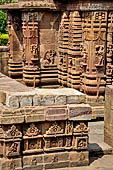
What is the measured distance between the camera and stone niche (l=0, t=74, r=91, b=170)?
5.84 m

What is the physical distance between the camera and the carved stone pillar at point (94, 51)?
36.0 feet

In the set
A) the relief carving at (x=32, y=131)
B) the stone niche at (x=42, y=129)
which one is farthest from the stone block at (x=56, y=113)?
the relief carving at (x=32, y=131)

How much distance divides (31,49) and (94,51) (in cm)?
270

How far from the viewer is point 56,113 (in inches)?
236

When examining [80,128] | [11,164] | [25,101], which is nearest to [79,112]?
[80,128]

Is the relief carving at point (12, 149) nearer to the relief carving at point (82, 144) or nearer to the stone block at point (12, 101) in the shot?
the stone block at point (12, 101)

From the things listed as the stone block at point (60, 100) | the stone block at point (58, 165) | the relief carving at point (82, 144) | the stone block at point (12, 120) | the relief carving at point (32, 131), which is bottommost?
the stone block at point (58, 165)

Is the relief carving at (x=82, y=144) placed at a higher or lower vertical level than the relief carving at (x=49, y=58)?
lower

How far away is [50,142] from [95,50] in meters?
5.53

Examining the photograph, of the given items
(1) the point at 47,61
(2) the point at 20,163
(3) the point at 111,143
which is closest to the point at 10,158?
(2) the point at 20,163

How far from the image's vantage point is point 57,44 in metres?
13.2

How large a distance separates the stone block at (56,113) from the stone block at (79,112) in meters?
0.10

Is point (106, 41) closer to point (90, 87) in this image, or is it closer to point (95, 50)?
point (95, 50)

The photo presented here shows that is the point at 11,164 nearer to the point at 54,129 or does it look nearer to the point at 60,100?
the point at 54,129
